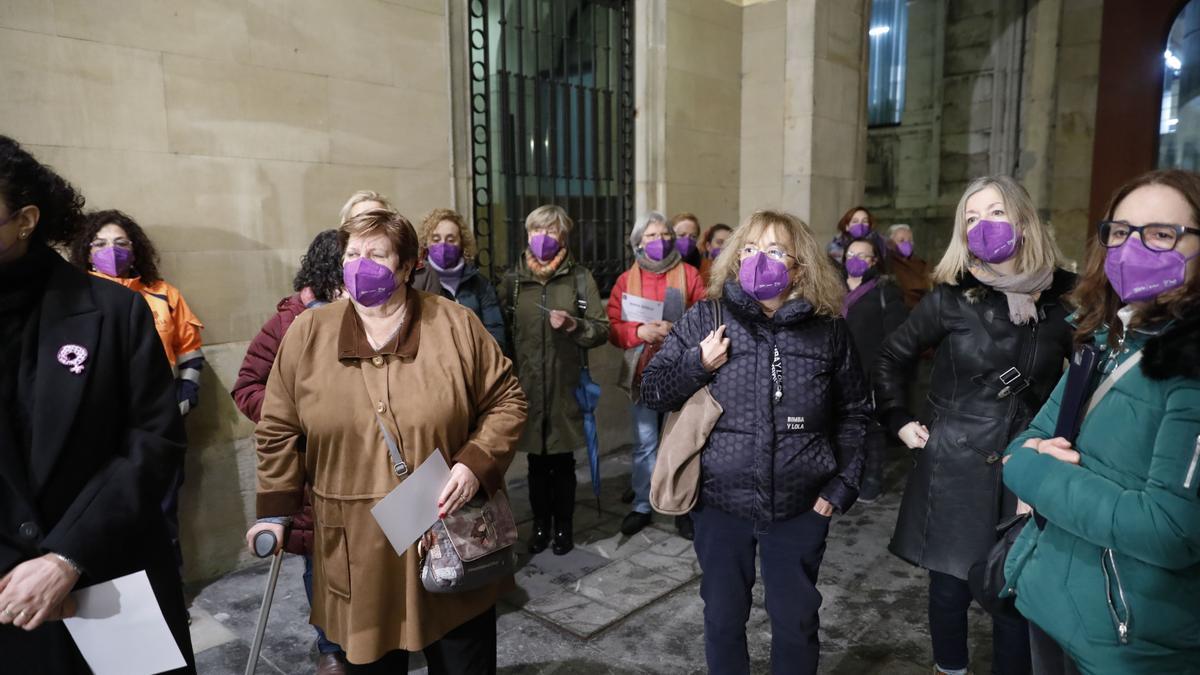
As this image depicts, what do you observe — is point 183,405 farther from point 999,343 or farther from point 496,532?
point 999,343

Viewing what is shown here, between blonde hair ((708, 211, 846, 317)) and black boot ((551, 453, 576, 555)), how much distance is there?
2.16 m

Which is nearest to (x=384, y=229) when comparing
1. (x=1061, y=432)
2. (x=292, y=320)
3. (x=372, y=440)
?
(x=372, y=440)

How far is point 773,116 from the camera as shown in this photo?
7.64m

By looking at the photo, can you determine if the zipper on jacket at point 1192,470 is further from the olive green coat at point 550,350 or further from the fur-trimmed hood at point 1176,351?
the olive green coat at point 550,350

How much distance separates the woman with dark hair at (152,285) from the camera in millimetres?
3730

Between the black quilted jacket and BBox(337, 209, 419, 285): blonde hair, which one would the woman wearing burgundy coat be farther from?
the black quilted jacket

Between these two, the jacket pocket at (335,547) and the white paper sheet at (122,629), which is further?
the jacket pocket at (335,547)

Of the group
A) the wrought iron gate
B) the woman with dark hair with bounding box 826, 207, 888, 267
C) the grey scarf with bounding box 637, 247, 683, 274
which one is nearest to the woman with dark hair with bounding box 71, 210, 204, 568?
the wrought iron gate

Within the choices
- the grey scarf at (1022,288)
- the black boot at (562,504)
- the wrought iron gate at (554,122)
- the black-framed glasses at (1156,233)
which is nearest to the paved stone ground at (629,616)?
the black boot at (562,504)

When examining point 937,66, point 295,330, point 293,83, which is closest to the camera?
point 295,330

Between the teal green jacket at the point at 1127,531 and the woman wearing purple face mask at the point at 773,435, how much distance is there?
2.66 ft

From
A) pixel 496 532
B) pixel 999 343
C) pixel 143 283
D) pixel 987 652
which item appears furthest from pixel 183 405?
pixel 987 652

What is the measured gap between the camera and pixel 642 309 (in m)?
4.57

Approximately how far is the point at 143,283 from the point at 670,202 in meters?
4.42
